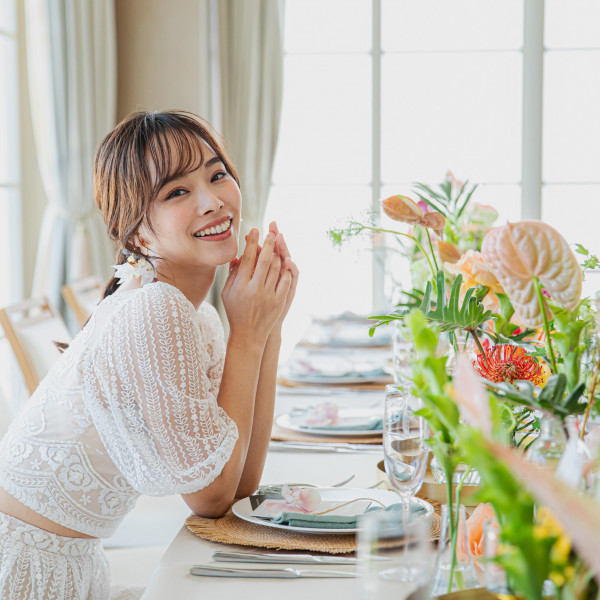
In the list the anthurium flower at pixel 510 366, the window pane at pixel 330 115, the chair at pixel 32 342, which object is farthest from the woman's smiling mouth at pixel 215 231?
the window pane at pixel 330 115

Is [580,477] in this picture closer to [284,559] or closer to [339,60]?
[284,559]

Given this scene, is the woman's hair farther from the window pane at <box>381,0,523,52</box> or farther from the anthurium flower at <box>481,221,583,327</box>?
the window pane at <box>381,0,523,52</box>

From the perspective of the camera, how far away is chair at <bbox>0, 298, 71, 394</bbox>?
84.0 inches

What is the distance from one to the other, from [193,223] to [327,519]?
618 mm

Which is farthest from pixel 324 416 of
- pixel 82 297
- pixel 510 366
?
pixel 82 297

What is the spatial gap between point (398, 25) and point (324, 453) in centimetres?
352

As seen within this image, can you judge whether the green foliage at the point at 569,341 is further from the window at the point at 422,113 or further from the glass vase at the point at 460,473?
the window at the point at 422,113

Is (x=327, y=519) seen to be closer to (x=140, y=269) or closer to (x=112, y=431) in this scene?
(x=112, y=431)

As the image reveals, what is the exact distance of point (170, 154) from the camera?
150cm

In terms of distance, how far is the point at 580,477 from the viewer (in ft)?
2.14

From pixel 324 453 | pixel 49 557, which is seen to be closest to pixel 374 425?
pixel 324 453

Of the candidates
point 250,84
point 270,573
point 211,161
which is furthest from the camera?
point 250,84

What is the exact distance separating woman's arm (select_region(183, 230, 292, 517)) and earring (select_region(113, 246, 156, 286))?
0.14 m

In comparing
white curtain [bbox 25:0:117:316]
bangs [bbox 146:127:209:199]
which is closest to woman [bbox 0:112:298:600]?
bangs [bbox 146:127:209:199]
